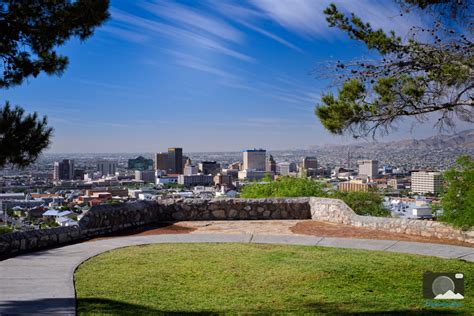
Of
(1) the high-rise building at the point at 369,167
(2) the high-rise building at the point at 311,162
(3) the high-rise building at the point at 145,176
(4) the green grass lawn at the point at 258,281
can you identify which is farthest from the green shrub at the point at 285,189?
(3) the high-rise building at the point at 145,176

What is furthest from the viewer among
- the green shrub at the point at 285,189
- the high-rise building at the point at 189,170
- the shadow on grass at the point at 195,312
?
the high-rise building at the point at 189,170

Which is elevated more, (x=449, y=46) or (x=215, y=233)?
(x=449, y=46)

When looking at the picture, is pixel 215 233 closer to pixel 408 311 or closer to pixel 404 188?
pixel 408 311

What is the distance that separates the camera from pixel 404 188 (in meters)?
43.3

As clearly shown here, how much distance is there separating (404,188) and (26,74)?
4043 cm

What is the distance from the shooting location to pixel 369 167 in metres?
57.8

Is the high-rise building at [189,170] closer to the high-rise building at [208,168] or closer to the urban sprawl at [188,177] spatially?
the urban sprawl at [188,177]

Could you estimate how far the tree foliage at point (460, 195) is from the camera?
11.0 metres

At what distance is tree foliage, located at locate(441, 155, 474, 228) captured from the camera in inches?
433

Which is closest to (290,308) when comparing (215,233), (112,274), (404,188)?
(112,274)

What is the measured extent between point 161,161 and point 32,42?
8168cm

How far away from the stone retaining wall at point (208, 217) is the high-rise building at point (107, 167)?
7360cm

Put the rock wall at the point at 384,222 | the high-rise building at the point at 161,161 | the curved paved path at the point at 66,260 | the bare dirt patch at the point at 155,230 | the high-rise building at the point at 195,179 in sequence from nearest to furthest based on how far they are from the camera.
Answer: the curved paved path at the point at 66,260, the rock wall at the point at 384,222, the bare dirt patch at the point at 155,230, the high-rise building at the point at 195,179, the high-rise building at the point at 161,161

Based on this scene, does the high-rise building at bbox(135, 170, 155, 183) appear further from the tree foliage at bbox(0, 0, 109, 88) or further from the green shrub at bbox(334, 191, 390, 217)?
the tree foliage at bbox(0, 0, 109, 88)
